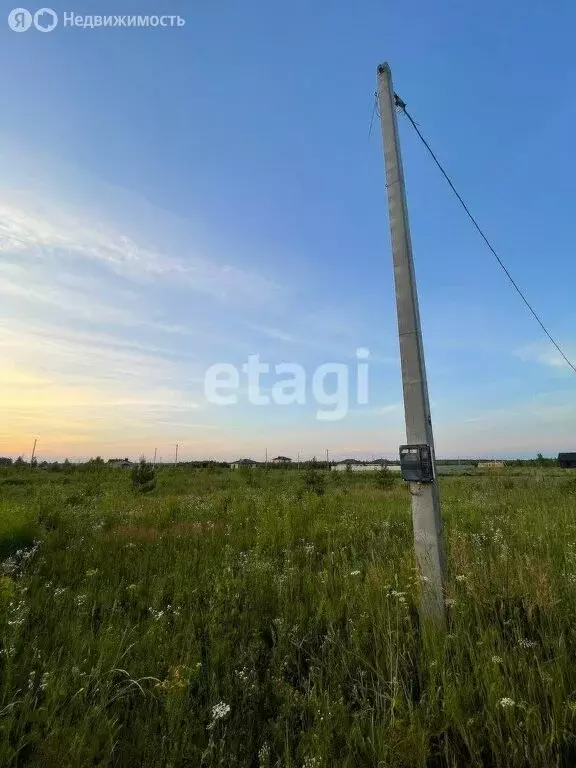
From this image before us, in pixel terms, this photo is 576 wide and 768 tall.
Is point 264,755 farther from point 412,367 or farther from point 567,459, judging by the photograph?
point 567,459

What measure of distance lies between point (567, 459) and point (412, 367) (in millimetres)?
83108

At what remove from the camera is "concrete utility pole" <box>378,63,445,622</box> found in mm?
3033

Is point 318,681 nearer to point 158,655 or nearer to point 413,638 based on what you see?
point 413,638

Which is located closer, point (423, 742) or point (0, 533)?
point (423, 742)

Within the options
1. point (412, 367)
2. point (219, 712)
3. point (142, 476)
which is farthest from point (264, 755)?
point (142, 476)

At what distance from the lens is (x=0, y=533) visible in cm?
601

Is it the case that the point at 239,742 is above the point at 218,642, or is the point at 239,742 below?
below

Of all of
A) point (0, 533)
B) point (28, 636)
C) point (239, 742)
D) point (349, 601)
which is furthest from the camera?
point (0, 533)

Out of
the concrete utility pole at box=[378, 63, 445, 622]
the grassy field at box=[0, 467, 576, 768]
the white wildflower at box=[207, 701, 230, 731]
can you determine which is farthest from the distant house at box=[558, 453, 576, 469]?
the white wildflower at box=[207, 701, 230, 731]

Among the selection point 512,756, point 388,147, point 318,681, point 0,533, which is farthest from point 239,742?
point 0,533

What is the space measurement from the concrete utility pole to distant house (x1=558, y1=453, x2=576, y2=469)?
7918 cm

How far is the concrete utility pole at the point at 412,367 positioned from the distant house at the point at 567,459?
7918cm

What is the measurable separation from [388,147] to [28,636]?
17.0ft

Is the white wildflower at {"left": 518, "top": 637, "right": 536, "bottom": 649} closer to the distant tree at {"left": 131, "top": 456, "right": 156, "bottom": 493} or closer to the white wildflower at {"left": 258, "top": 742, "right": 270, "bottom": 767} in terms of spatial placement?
the white wildflower at {"left": 258, "top": 742, "right": 270, "bottom": 767}
